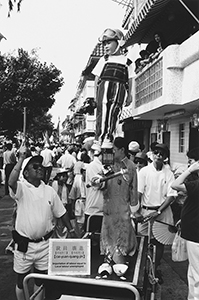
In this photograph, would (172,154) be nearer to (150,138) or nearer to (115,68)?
(150,138)

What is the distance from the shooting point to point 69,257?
3.52 meters

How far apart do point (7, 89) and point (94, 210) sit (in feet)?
68.8

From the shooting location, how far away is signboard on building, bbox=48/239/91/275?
3496 millimetres

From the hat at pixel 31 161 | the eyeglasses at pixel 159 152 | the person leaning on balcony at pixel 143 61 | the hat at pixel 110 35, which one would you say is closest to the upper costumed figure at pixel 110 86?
the hat at pixel 110 35

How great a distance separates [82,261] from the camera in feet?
11.6

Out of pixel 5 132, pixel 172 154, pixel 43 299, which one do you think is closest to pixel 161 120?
pixel 172 154

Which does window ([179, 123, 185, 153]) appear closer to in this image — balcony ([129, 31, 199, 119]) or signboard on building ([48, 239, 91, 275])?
balcony ([129, 31, 199, 119])

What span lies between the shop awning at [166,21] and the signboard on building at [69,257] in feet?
24.9

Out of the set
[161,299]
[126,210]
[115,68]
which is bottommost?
[161,299]

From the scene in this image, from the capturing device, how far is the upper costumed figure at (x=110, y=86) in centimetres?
390

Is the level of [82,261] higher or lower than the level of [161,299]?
higher

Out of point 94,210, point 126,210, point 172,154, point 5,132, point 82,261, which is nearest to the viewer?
point 82,261

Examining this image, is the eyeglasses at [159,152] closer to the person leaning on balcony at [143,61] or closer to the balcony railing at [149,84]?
the balcony railing at [149,84]

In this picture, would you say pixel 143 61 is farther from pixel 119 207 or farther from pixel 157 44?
pixel 119 207
